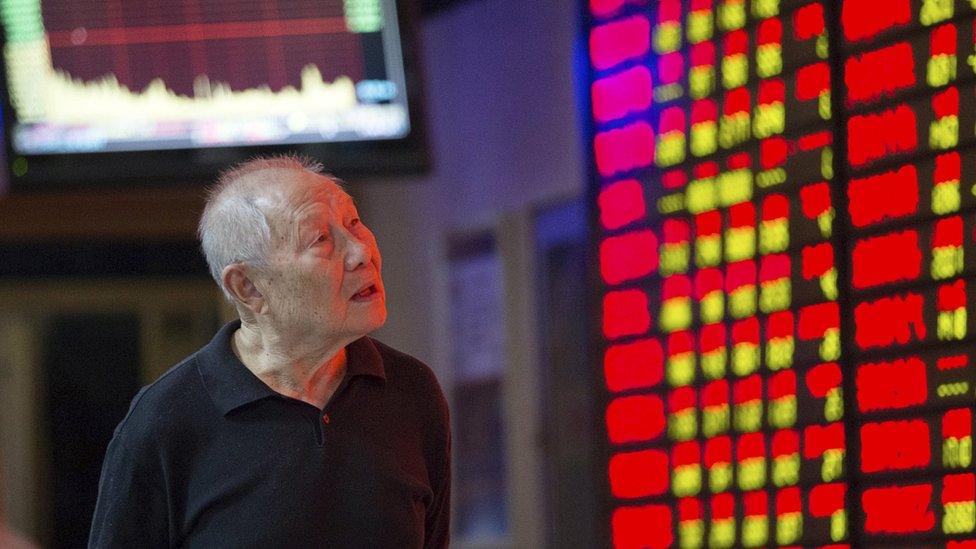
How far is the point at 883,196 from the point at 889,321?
0.26 meters

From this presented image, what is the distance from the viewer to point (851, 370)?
321 centimetres

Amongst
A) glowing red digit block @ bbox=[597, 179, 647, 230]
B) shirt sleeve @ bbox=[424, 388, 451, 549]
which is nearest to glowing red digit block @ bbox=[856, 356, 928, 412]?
glowing red digit block @ bbox=[597, 179, 647, 230]

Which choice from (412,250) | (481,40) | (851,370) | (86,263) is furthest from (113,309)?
(851,370)

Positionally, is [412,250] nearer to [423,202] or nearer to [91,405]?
[423,202]

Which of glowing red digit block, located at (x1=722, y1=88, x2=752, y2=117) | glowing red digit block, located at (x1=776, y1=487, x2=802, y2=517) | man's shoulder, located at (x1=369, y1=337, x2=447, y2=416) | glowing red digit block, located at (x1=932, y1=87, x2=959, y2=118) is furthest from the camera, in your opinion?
glowing red digit block, located at (x1=722, y1=88, x2=752, y2=117)

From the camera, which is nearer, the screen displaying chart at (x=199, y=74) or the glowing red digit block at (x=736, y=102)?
the glowing red digit block at (x=736, y=102)

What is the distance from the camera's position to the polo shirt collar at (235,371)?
5.65 feet

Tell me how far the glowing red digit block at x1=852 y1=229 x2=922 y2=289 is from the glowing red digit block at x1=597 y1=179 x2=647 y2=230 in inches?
29.1

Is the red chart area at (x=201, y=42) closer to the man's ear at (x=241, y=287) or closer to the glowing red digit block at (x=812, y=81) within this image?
the glowing red digit block at (x=812, y=81)

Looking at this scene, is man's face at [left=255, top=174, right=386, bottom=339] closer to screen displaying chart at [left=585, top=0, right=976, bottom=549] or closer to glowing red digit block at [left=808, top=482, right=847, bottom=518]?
screen displaying chart at [left=585, top=0, right=976, bottom=549]

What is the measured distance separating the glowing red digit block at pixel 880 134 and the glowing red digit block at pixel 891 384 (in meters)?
0.43

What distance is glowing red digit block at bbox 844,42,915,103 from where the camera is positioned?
3.06m

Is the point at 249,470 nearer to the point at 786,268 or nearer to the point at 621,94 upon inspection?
the point at 786,268

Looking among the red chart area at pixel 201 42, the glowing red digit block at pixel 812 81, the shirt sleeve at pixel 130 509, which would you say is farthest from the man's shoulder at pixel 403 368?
the red chart area at pixel 201 42
